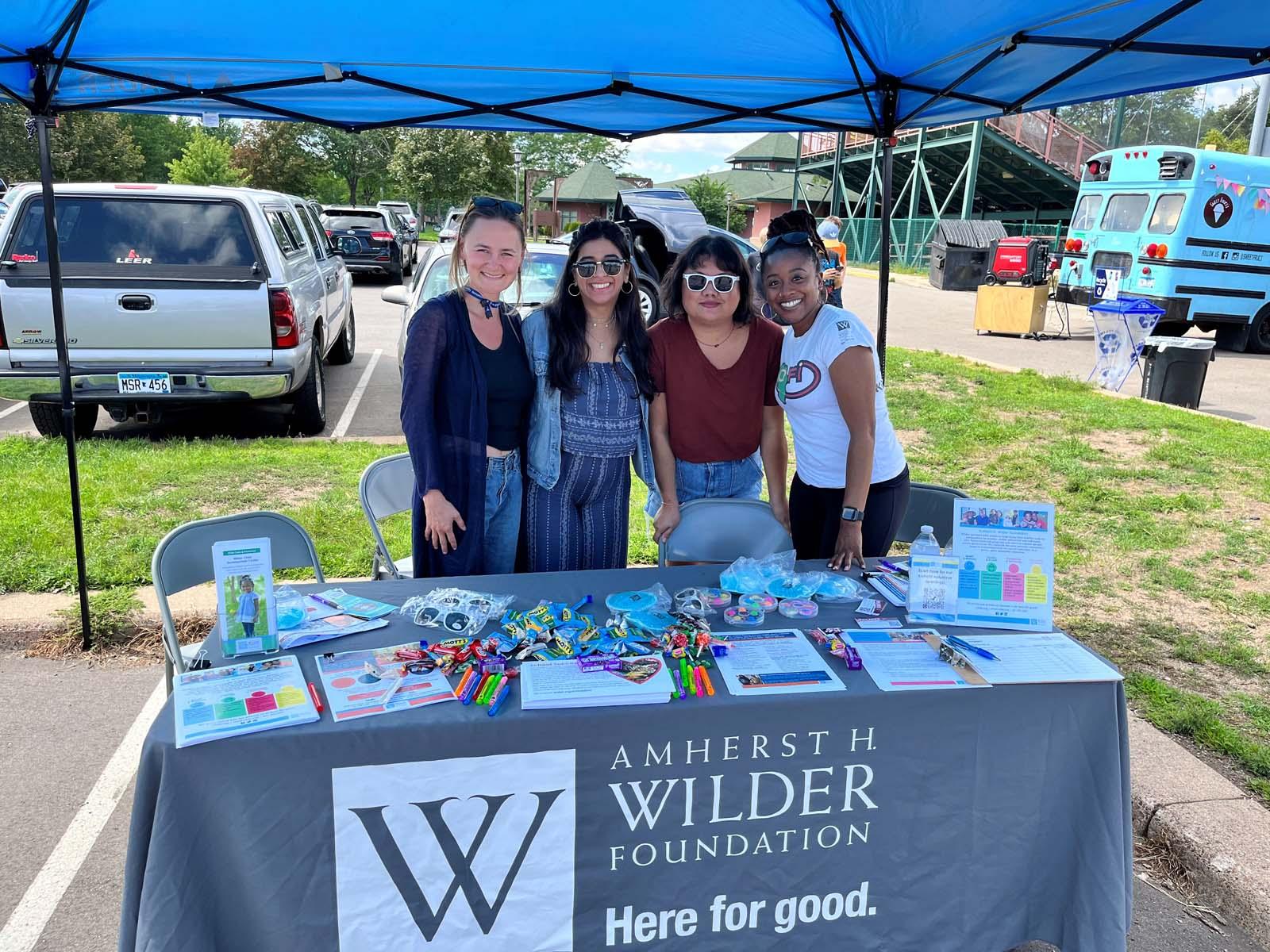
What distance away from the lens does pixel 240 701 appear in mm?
1965

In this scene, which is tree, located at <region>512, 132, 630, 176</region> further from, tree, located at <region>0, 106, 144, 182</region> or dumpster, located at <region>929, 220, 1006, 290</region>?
dumpster, located at <region>929, 220, 1006, 290</region>

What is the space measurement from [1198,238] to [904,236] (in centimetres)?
1854

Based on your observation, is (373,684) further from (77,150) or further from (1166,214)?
(77,150)

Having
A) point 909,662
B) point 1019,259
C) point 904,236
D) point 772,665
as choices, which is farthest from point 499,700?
point 904,236

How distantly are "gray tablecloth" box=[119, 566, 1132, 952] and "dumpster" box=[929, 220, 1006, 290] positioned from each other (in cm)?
2150

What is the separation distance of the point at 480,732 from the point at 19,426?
7349mm

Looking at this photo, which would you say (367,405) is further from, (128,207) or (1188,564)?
(1188,564)

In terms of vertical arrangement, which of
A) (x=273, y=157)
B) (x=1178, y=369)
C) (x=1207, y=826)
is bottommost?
(x=1207, y=826)

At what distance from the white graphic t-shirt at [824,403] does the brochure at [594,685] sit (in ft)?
3.84

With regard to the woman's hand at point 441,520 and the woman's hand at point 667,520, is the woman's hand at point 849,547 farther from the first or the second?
the woman's hand at point 441,520

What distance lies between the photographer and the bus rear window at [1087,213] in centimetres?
1457

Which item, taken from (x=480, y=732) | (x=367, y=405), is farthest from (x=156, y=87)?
(x=367, y=405)

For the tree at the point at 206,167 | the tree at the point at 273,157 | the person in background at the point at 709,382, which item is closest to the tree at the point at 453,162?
the tree at the point at 273,157

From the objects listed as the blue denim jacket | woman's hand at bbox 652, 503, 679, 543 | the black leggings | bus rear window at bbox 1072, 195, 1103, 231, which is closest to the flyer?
the blue denim jacket
